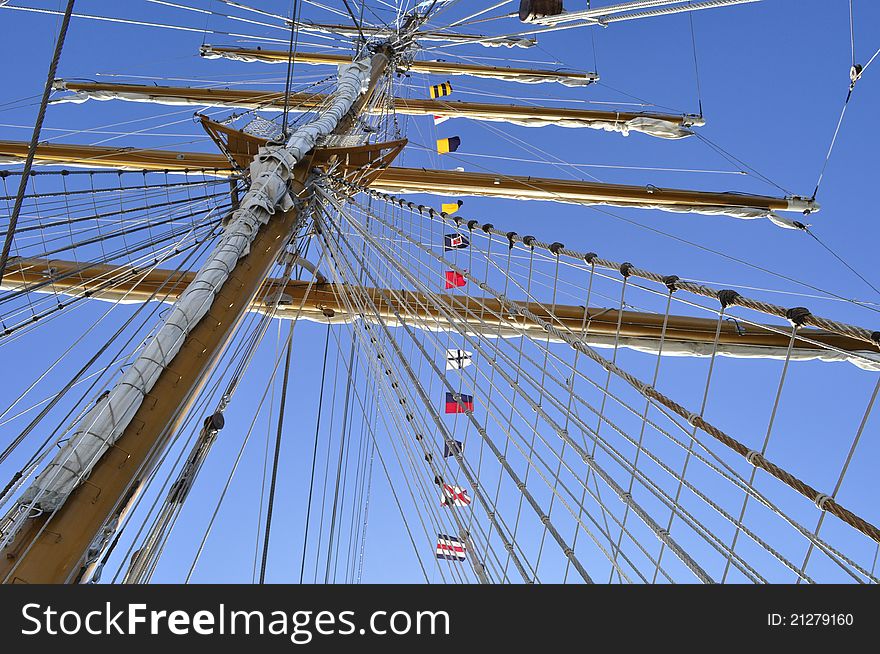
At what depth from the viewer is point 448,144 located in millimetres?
11828

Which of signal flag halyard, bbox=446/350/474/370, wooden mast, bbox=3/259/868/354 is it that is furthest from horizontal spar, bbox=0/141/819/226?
signal flag halyard, bbox=446/350/474/370

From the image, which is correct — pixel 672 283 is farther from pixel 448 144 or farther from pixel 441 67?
pixel 441 67

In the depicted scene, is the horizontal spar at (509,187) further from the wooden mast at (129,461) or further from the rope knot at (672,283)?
the wooden mast at (129,461)

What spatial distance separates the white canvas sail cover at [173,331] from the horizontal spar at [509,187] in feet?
16.8

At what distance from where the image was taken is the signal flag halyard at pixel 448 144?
11.7 meters

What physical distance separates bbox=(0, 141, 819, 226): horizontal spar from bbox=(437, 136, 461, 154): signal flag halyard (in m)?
0.63

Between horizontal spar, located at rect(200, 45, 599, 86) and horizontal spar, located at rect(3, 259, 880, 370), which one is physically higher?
horizontal spar, located at rect(200, 45, 599, 86)

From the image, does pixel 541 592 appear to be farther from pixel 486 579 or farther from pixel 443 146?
pixel 443 146

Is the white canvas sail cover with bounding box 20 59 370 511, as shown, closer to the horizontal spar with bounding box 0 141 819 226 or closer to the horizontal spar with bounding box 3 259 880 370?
the horizontal spar with bounding box 3 259 880 370

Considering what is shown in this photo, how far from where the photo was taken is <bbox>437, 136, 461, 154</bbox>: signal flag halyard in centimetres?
1171

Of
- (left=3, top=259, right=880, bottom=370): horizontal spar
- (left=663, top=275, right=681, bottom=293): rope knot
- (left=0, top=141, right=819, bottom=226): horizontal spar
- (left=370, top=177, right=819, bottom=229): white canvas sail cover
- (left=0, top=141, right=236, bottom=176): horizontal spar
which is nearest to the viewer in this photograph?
(left=663, top=275, right=681, bottom=293): rope knot

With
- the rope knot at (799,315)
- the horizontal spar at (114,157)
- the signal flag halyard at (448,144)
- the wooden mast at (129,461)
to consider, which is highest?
the signal flag halyard at (448,144)

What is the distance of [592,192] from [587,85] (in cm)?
549

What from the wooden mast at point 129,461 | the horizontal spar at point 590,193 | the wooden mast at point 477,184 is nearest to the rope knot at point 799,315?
the wooden mast at point 129,461
